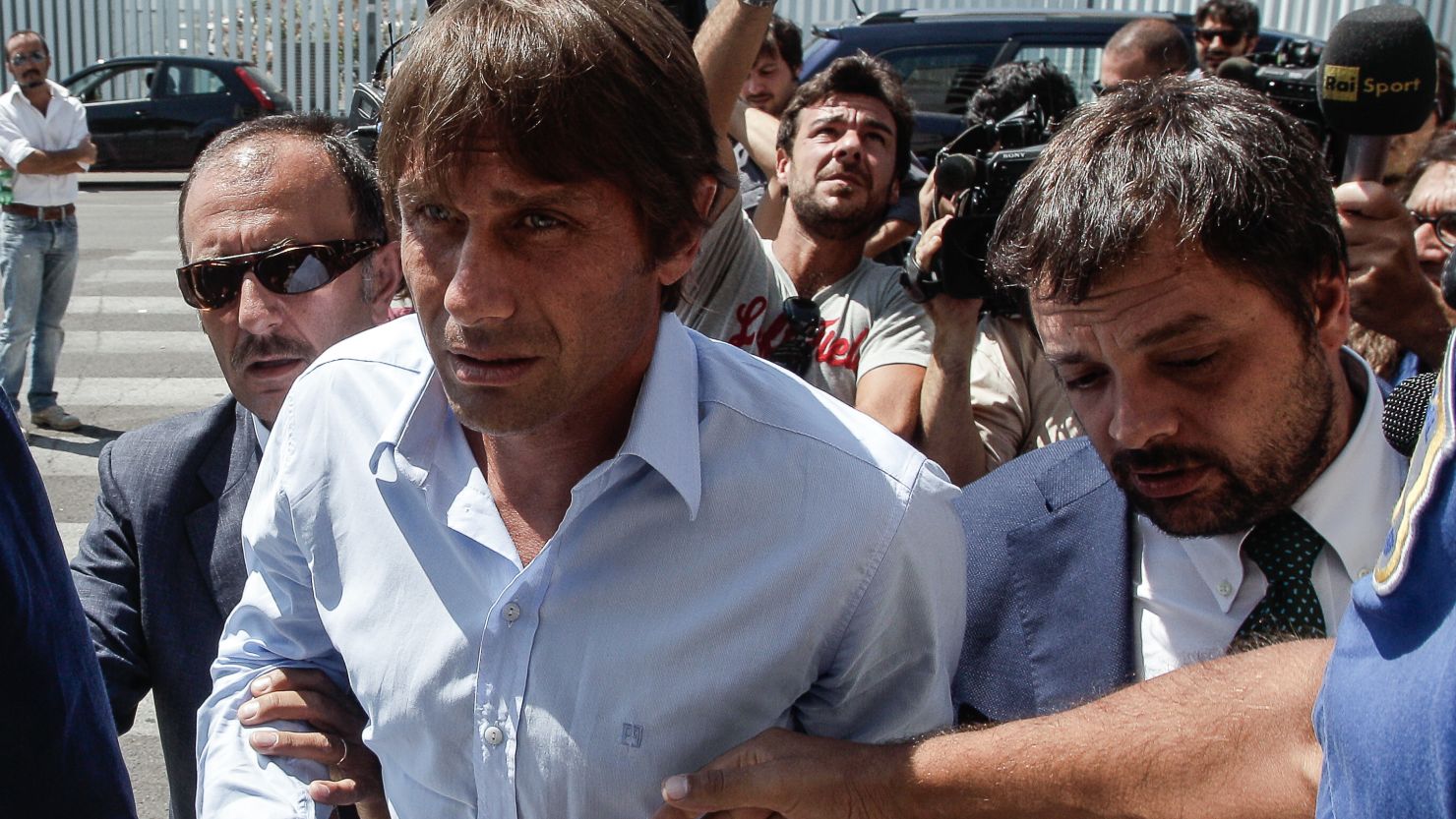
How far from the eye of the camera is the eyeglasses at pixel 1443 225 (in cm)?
260

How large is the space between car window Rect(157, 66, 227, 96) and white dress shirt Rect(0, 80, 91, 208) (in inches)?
371

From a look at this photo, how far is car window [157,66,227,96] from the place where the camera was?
17516 millimetres

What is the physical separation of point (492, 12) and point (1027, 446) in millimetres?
1957

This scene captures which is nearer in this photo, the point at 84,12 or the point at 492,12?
the point at 492,12

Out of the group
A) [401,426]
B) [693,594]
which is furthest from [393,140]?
[693,594]

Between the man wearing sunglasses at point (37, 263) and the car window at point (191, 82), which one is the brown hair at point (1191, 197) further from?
the car window at point (191, 82)

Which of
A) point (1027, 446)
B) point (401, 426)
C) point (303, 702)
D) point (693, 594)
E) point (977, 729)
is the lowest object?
point (1027, 446)

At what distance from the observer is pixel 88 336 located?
363 inches

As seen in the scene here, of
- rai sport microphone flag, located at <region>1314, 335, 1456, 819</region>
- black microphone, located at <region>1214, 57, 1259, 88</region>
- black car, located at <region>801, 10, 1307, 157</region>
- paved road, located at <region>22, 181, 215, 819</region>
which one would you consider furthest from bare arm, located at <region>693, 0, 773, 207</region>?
black car, located at <region>801, 10, 1307, 157</region>

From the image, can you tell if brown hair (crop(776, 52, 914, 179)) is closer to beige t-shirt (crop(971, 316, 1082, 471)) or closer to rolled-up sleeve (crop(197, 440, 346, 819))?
beige t-shirt (crop(971, 316, 1082, 471))

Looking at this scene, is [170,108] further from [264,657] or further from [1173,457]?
[1173,457]

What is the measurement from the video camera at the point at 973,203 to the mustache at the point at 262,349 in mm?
1232

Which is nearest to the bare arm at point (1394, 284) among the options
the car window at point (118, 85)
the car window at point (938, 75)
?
the car window at point (938, 75)

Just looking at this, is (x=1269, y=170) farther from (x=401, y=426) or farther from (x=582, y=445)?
(x=401, y=426)
